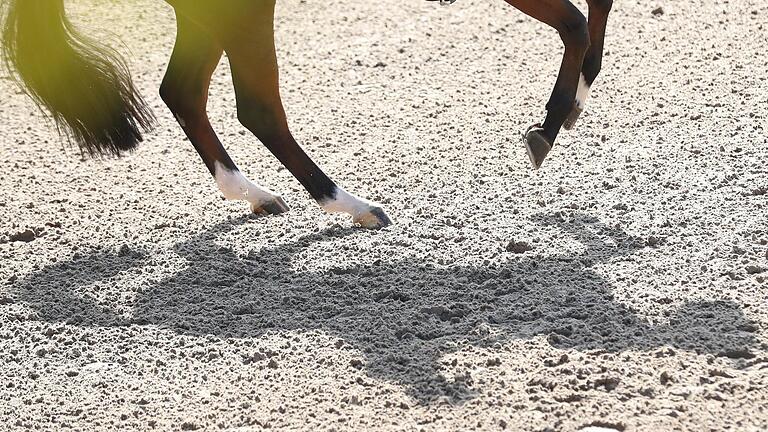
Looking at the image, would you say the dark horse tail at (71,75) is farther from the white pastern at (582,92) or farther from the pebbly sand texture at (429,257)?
the white pastern at (582,92)

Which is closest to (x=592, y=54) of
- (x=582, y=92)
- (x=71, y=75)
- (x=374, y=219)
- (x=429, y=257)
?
(x=582, y=92)

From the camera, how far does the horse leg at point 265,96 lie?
4.35 metres

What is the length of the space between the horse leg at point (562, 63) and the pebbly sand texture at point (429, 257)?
253 mm

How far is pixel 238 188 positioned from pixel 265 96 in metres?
0.44

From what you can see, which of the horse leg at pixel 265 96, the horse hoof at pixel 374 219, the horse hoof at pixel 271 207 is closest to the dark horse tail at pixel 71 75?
the horse leg at pixel 265 96

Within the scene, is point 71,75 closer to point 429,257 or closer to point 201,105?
point 201,105

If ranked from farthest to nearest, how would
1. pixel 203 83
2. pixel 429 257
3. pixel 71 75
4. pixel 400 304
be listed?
pixel 203 83, pixel 71 75, pixel 429 257, pixel 400 304

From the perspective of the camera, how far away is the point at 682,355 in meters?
3.20

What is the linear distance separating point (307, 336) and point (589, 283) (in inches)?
38.2

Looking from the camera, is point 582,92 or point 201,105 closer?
point 201,105

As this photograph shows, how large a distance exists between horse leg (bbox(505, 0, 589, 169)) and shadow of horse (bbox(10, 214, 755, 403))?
33cm

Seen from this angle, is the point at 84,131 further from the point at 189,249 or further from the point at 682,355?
the point at 682,355

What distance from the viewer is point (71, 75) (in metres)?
4.39

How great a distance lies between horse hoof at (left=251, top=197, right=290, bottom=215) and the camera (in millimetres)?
4781
